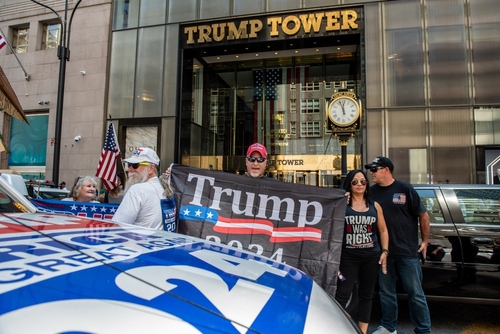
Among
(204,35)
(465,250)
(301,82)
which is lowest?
(465,250)

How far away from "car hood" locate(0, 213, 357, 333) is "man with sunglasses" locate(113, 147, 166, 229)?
3.07ft

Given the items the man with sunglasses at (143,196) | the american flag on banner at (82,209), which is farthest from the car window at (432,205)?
the american flag on banner at (82,209)

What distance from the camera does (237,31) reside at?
13930 mm

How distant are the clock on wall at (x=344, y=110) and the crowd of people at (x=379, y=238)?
4.21 metres

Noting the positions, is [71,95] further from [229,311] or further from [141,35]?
[229,311]

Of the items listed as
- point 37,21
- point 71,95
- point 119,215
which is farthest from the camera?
point 37,21

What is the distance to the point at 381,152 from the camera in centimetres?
1217

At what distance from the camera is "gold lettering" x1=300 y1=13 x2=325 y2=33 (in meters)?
13.2

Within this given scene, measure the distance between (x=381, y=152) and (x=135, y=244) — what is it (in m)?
11.8

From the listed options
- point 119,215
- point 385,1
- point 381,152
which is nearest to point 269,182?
point 119,215

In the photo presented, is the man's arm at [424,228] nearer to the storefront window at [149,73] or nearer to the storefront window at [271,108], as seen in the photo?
the storefront window at [271,108]

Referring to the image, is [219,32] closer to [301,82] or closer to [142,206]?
[301,82]

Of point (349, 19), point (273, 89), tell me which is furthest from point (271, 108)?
point (349, 19)

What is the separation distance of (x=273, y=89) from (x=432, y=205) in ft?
44.9
